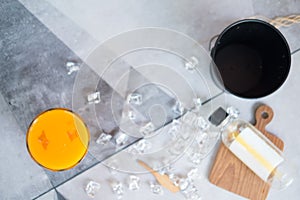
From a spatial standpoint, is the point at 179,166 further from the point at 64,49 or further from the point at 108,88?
the point at 64,49

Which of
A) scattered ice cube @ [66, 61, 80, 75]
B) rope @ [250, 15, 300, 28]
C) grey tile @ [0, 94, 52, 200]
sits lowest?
grey tile @ [0, 94, 52, 200]

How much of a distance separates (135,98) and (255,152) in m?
0.24

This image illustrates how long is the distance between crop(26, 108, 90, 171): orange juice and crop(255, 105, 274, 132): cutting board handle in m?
0.31

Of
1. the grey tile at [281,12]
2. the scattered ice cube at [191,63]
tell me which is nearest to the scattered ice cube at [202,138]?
the scattered ice cube at [191,63]

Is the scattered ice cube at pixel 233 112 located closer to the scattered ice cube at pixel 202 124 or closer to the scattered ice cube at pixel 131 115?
the scattered ice cube at pixel 202 124

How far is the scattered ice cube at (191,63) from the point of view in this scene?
0.85m

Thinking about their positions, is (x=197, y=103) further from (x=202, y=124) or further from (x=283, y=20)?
(x=283, y=20)

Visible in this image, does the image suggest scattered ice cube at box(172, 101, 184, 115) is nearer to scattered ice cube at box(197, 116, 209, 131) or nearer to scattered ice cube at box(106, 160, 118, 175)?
scattered ice cube at box(197, 116, 209, 131)

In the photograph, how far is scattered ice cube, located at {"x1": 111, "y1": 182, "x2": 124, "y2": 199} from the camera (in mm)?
863

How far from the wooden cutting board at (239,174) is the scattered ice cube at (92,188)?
0.21 meters

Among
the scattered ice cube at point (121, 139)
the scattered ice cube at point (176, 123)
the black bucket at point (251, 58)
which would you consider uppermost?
the black bucket at point (251, 58)

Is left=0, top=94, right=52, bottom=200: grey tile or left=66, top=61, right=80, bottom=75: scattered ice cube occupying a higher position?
left=66, top=61, right=80, bottom=75: scattered ice cube

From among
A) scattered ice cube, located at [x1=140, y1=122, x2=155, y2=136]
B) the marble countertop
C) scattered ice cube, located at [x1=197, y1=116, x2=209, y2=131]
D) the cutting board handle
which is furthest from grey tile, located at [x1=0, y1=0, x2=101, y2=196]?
the cutting board handle

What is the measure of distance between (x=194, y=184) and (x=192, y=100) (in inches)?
6.2
